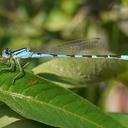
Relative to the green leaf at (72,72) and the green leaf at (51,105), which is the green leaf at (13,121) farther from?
the green leaf at (72,72)

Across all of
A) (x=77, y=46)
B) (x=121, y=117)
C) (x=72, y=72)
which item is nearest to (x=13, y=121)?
(x=121, y=117)

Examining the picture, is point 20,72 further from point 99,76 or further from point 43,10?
point 43,10

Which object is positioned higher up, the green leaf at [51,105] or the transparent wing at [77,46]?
the transparent wing at [77,46]

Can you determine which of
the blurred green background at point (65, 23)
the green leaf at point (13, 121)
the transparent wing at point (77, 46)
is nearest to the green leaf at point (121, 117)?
the green leaf at point (13, 121)

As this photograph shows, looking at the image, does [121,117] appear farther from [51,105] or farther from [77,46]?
[77,46]

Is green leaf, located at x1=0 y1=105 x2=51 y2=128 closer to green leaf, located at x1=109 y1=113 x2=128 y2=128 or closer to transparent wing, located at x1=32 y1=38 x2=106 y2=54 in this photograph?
green leaf, located at x1=109 y1=113 x2=128 y2=128

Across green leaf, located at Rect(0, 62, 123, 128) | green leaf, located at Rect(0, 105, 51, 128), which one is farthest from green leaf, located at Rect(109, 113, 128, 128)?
green leaf, located at Rect(0, 105, 51, 128)
